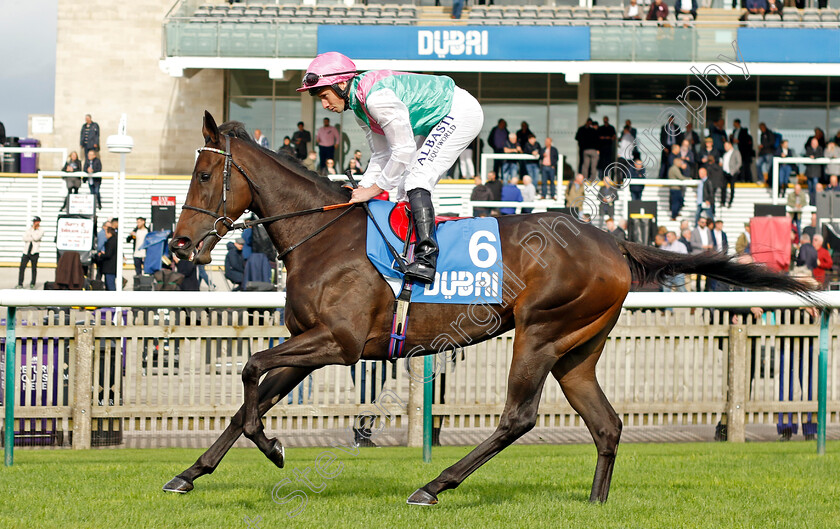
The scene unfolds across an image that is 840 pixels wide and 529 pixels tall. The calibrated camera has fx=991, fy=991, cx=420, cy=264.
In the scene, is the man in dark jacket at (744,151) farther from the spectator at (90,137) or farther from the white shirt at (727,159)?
the spectator at (90,137)

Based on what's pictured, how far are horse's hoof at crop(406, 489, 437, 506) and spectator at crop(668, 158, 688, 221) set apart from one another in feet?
48.6

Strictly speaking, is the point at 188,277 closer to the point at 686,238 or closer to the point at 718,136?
the point at 686,238

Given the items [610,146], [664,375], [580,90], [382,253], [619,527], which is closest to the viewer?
[619,527]

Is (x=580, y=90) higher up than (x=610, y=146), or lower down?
higher up

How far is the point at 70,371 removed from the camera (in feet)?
23.2

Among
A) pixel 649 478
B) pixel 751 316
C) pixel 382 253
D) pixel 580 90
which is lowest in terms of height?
pixel 649 478

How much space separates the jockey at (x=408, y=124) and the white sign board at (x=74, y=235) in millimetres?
11025

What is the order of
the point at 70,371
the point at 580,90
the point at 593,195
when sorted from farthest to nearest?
the point at 580,90, the point at 593,195, the point at 70,371

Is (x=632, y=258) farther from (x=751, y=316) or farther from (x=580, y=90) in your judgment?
(x=580, y=90)

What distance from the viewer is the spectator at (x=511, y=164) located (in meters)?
20.2

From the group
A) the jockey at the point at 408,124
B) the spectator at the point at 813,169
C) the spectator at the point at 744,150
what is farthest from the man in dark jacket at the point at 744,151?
the jockey at the point at 408,124

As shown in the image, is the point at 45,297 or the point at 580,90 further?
the point at 580,90

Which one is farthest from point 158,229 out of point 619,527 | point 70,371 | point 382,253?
point 619,527

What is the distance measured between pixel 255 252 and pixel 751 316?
25.4ft
